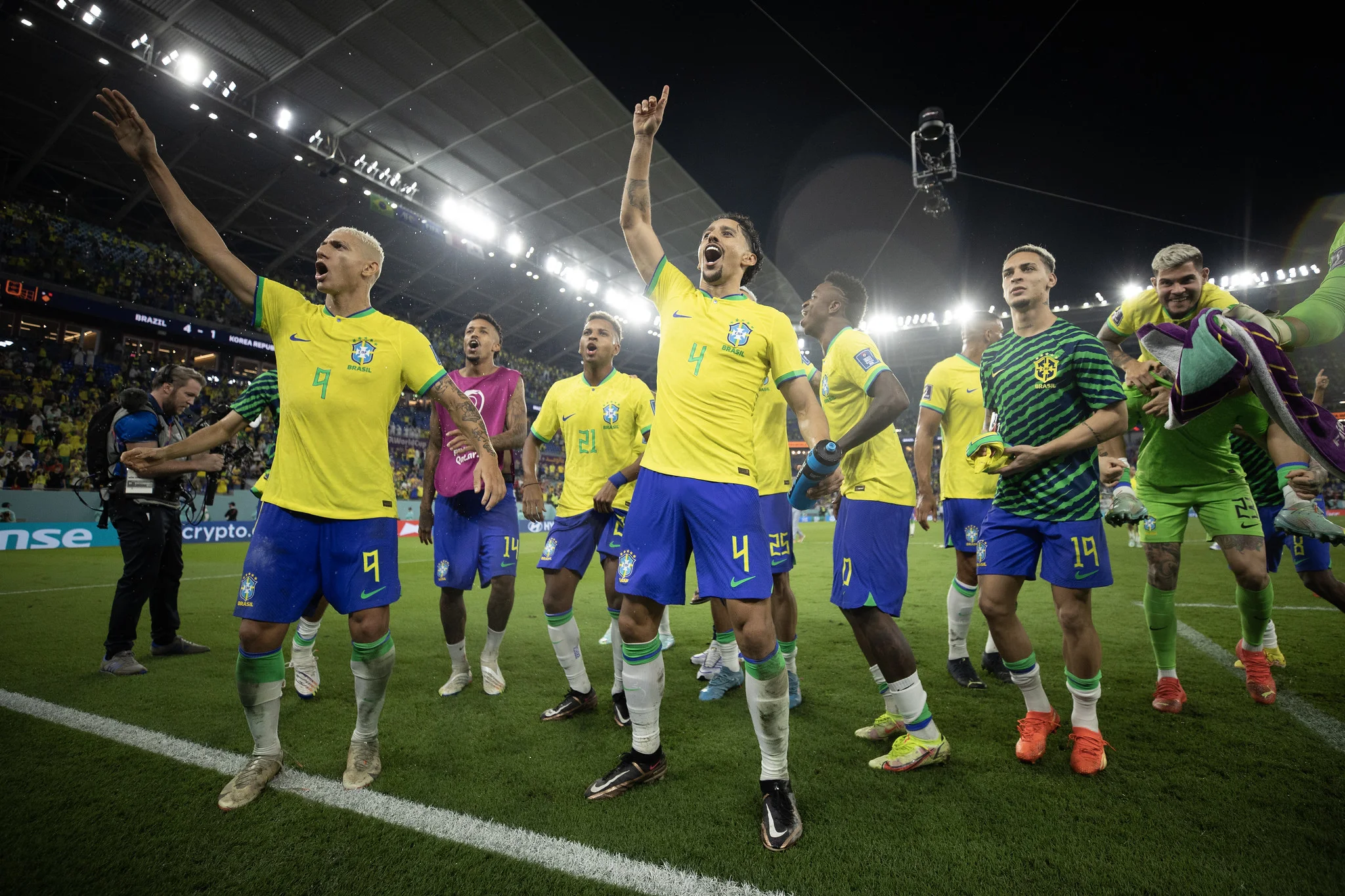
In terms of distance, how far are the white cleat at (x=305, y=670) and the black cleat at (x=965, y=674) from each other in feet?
14.1

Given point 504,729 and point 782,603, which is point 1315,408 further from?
point 504,729

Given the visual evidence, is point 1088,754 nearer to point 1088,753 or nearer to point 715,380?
point 1088,753

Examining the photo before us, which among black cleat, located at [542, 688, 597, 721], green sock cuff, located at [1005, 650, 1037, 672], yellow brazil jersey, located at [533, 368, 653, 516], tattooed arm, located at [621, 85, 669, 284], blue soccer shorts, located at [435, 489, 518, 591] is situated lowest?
black cleat, located at [542, 688, 597, 721]

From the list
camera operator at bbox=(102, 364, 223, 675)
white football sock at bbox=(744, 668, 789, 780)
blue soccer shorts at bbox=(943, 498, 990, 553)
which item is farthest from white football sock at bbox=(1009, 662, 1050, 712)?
camera operator at bbox=(102, 364, 223, 675)

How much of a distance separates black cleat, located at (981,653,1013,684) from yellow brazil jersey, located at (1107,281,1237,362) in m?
2.33

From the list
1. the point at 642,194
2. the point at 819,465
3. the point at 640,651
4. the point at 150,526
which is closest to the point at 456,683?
the point at 640,651

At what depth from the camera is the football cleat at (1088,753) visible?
2.75m

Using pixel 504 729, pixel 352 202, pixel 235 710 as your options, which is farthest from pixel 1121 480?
pixel 352 202

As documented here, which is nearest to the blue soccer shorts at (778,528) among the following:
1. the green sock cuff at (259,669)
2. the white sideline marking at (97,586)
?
the green sock cuff at (259,669)

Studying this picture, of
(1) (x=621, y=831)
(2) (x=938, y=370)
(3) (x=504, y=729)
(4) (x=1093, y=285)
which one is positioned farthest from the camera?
(4) (x=1093, y=285)

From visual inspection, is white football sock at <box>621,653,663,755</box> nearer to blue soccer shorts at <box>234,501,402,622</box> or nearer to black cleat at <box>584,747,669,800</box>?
black cleat at <box>584,747,669,800</box>

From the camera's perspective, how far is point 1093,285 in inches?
1293

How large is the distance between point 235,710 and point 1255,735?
5504 millimetres

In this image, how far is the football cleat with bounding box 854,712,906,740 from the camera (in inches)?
126
